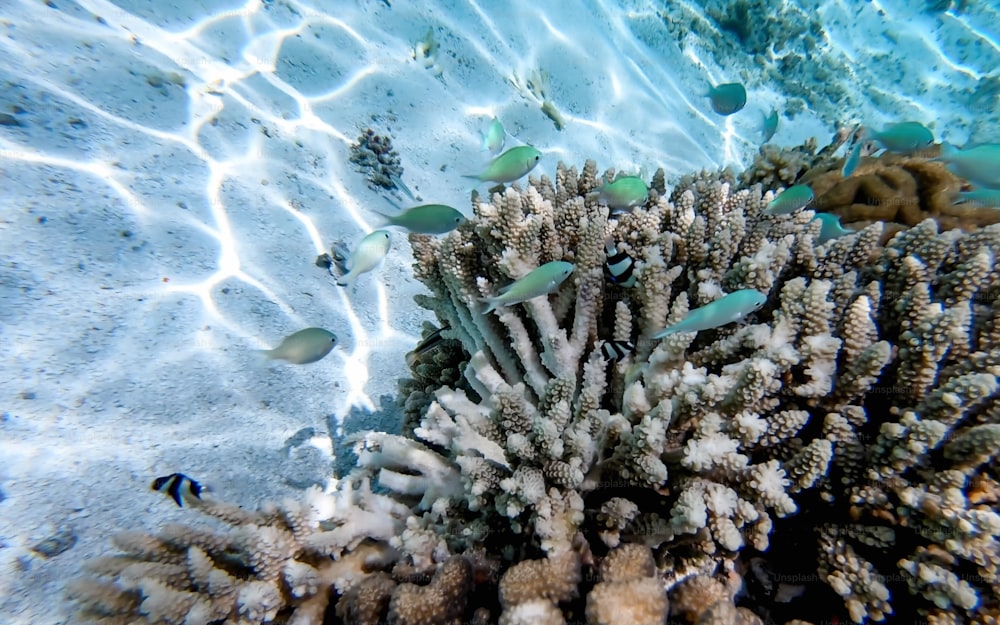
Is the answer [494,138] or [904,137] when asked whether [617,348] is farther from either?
[494,138]

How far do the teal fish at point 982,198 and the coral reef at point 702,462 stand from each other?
140 cm

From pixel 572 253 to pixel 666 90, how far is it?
353 inches

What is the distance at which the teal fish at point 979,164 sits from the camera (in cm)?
301

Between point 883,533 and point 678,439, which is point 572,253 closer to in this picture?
point 678,439

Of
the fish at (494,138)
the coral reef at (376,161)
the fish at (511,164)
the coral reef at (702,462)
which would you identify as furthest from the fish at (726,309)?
the coral reef at (376,161)

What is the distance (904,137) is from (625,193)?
2697mm

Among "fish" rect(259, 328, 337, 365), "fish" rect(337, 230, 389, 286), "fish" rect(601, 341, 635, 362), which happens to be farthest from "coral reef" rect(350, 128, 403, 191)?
"fish" rect(601, 341, 635, 362)

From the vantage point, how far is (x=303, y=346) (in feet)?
9.90

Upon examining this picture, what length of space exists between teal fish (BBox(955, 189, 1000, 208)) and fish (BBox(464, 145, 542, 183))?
2.84 metres

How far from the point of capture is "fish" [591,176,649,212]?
2.82 metres

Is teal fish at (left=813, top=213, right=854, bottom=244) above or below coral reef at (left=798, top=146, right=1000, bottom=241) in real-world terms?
below

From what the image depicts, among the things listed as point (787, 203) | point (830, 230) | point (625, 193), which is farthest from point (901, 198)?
point (625, 193)

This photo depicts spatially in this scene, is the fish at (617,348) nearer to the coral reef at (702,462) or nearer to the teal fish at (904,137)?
the coral reef at (702,462)

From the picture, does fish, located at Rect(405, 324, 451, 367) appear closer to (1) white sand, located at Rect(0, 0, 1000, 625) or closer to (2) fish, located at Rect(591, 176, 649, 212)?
(1) white sand, located at Rect(0, 0, 1000, 625)
